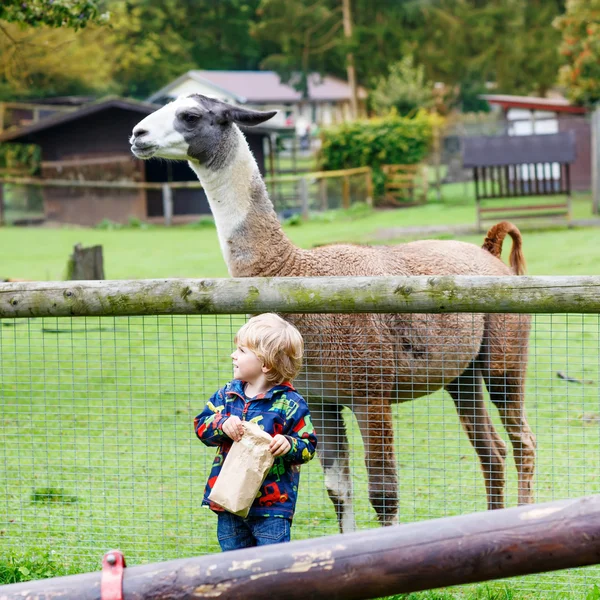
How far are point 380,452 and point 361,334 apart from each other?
1.96 ft

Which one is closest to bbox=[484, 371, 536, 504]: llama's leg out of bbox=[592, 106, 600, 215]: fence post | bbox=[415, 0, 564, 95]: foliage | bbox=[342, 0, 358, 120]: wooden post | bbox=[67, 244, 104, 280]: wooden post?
bbox=[67, 244, 104, 280]: wooden post

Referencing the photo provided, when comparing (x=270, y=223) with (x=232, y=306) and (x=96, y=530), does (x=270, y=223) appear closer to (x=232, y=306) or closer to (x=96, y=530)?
(x=232, y=306)

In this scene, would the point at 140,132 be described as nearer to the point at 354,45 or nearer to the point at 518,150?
the point at 518,150

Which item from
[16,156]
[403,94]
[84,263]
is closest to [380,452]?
[84,263]

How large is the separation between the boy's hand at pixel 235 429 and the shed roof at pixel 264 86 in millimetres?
45529

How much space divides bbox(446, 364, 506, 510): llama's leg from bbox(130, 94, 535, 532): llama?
11 millimetres

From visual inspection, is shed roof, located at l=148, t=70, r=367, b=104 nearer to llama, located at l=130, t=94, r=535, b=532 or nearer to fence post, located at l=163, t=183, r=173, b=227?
fence post, located at l=163, t=183, r=173, b=227

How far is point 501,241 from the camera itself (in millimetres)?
5777

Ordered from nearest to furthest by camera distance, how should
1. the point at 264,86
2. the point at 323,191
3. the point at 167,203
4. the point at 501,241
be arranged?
1. the point at 501,241
2. the point at 167,203
3. the point at 323,191
4. the point at 264,86

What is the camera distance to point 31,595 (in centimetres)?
208

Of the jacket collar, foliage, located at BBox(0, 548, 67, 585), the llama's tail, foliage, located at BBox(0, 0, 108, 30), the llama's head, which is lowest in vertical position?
foliage, located at BBox(0, 548, 67, 585)

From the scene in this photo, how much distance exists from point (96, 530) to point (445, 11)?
52.3 metres

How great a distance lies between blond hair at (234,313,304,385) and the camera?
129 inches

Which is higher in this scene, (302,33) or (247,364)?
(302,33)
